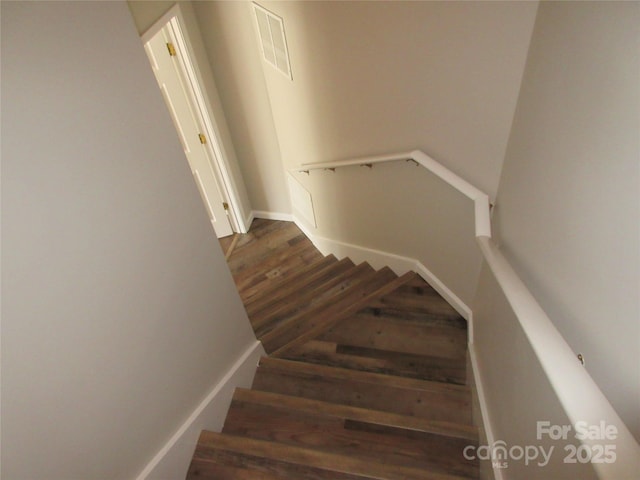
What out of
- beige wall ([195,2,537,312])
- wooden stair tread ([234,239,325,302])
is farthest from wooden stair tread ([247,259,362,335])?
wooden stair tread ([234,239,325,302])

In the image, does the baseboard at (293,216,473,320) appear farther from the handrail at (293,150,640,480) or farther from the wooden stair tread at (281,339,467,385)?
the handrail at (293,150,640,480)

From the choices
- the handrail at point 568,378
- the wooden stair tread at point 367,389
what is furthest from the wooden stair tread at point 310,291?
the handrail at point 568,378

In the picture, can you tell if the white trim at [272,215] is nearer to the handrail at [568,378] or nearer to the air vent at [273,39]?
the air vent at [273,39]

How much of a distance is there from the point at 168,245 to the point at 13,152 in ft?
1.84

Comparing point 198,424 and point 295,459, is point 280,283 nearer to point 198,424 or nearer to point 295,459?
point 198,424

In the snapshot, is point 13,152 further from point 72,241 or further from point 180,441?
point 180,441

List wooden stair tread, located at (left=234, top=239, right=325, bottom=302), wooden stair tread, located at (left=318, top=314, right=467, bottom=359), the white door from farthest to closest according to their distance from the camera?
1. wooden stair tread, located at (left=234, top=239, right=325, bottom=302)
2. the white door
3. wooden stair tread, located at (left=318, top=314, right=467, bottom=359)

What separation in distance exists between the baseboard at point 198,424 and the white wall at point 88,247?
0.16ft

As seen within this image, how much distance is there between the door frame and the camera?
296 centimetres

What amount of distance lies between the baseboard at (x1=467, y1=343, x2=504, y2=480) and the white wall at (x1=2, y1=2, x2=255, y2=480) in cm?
126

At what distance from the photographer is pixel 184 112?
358 centimetres

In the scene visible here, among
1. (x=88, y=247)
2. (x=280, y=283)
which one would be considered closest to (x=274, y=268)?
(x=280, y=283)

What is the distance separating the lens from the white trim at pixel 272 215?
15.3 ft

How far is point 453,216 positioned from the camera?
1.96 metres
